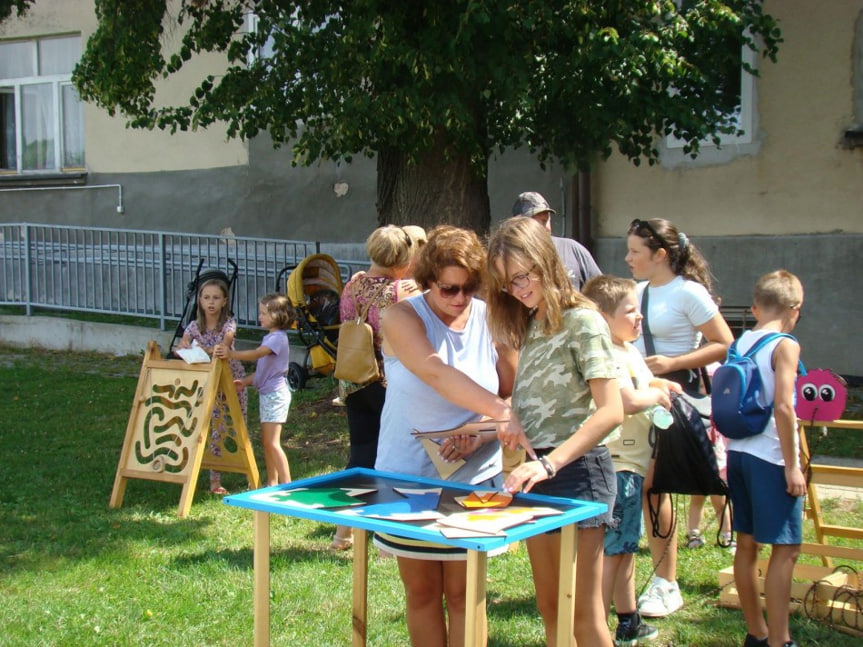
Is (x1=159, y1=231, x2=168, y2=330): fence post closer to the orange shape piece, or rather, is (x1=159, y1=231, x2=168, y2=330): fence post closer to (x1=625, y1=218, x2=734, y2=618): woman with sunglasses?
(x1=625, y1=218, x2=734, y2=618): woman with sunglasses

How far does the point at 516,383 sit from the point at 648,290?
1.62m

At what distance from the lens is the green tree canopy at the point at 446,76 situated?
754 cm

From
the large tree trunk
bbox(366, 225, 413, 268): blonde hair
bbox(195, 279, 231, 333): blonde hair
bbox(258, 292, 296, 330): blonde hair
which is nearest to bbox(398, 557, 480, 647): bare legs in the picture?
bbox(366, 225, 413, 268): blonde hair

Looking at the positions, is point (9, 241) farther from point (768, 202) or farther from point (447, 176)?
point (768, 202)

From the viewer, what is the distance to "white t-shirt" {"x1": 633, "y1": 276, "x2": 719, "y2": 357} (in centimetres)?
451

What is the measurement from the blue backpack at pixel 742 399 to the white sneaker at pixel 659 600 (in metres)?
0.97

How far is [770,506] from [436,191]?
538 centimetres

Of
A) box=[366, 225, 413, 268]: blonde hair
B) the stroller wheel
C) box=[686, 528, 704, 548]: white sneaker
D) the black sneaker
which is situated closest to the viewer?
the black sneaker

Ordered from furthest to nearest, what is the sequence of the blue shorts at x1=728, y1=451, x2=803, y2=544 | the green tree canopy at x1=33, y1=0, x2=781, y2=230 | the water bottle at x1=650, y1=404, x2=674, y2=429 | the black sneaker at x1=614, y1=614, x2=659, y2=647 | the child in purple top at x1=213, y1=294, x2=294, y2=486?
1. the green tree canopy at x1=33, y1=0, x2=781, y2=230
2. the child in purple top at x1=213, y1=294, x2=294, y2=486
3. the black sneaker at x1=614, y1=614, x2=659, y2=647
4. the blue shorts at x1=728, y1=451, x2=803, y2=544
5. the water bottle at x1=650, y1=404, x2=674, y2=429

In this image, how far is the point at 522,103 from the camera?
7.47 meters

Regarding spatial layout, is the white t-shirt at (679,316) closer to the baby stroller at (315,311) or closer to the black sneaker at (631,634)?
the black sneaker at (631,634)

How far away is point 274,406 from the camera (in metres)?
6.55

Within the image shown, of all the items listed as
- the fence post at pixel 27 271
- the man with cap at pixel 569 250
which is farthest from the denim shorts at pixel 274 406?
the fence post at pixel 27 271

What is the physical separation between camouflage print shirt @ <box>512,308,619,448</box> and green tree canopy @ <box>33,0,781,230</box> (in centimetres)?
441
